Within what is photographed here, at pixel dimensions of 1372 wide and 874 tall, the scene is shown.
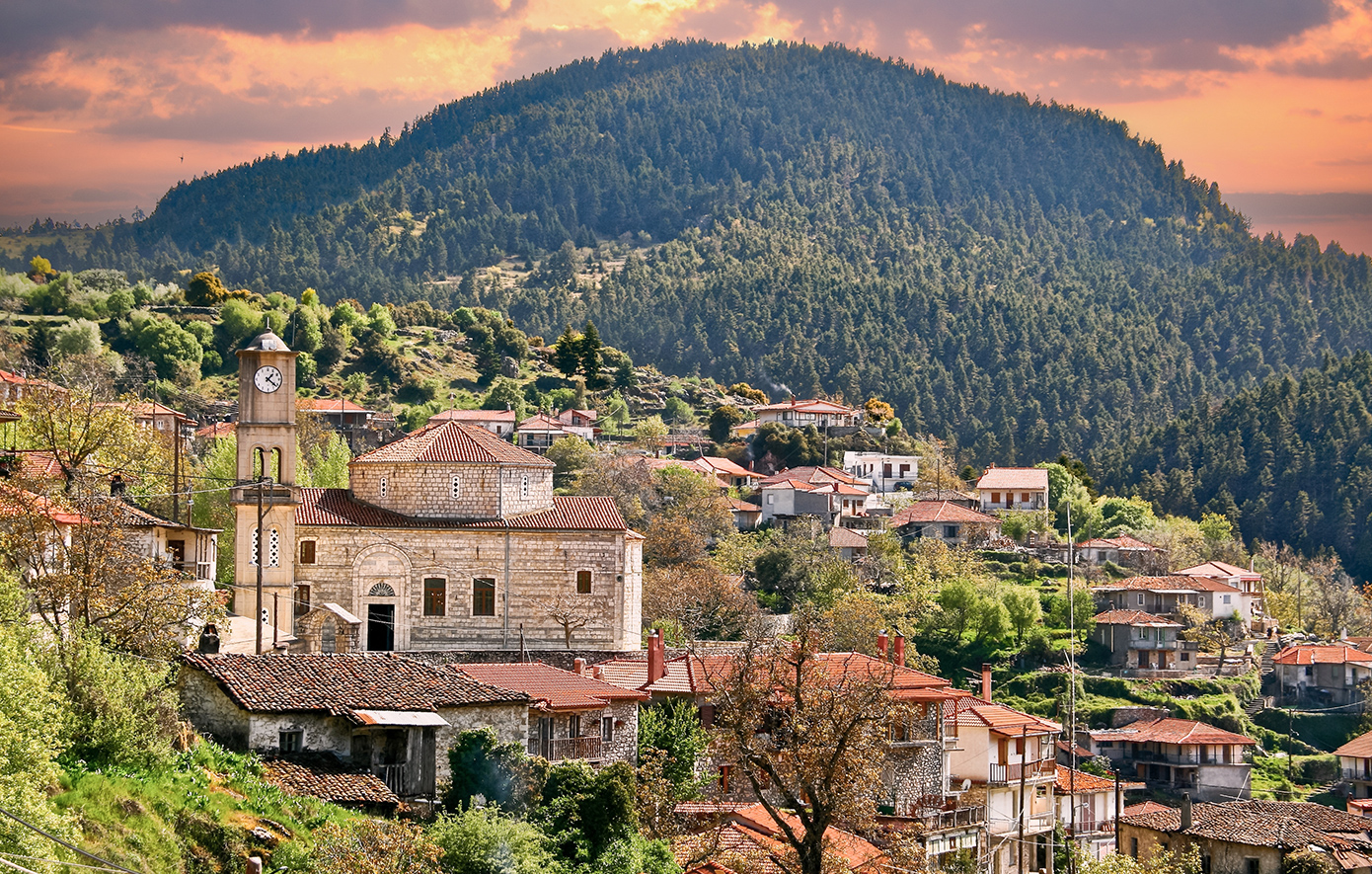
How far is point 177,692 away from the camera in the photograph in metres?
30.4

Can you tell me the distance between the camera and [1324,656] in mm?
82312

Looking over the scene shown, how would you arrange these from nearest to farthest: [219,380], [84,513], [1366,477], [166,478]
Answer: [84,513]
[166,478]
[219,380]
[1366,477]

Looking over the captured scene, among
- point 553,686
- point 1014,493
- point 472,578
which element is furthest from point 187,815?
point 1014,493

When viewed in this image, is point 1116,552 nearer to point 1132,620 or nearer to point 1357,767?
point 1132,620

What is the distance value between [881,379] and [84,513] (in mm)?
148083

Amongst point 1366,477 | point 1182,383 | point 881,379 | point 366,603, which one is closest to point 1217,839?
point 366,603

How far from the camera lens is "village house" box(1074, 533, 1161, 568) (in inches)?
3829

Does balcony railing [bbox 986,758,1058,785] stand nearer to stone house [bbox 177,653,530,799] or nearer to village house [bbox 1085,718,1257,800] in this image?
stone house [bbox 177,653,530,799]

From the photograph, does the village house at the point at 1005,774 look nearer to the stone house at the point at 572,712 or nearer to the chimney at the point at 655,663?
the chimney at the point at 655,663

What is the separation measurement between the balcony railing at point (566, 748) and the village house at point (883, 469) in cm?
8204

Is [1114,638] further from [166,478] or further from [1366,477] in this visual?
[1366,477]

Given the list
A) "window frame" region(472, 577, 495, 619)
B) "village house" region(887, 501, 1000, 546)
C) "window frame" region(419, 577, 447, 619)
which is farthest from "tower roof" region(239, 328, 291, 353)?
"village house" region(887, 501, 1000, 546)

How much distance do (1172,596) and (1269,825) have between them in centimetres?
3389

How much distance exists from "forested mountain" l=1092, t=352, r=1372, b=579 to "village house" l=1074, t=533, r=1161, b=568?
39.7 meters
